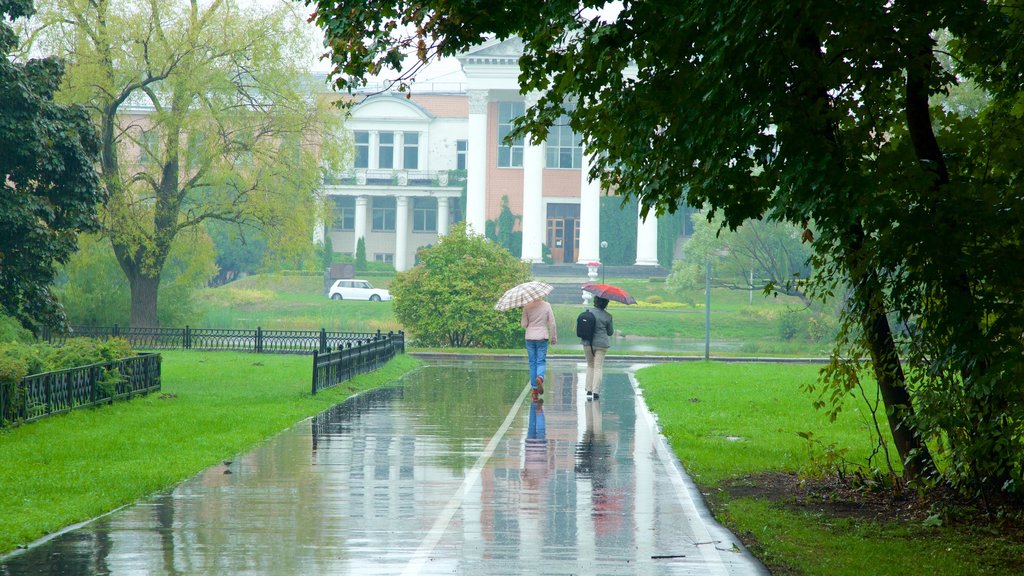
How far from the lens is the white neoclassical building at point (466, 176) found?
73938 mm

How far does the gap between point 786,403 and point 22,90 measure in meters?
13.3

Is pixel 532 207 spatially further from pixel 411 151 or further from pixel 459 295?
pixel 459 295

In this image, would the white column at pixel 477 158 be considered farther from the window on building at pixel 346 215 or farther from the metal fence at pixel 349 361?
the metal fence at pixel 349 361

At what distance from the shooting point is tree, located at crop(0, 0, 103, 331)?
1816 centimetres

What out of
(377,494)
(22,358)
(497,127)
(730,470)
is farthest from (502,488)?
(497,127)

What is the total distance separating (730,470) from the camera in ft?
40.7

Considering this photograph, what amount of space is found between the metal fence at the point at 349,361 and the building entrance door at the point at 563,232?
157 ft

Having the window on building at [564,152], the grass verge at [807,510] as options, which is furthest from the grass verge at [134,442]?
the window on building at [564,152]

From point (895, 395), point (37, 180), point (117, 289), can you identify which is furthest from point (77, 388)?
point (117, 289)

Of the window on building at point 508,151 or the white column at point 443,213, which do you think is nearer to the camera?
the window on building at point 508,151

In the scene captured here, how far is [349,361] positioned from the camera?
23.3 meters

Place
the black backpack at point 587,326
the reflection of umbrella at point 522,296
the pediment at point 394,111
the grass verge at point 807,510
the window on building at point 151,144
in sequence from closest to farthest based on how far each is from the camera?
the grass verge at point 807,510
the reflection of umbrella at point 522,296
the black backpack at point 587,326
the window on building at point 151,144
the pediment at point 394,111

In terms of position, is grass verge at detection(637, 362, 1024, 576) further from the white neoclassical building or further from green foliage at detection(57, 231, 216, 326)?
the white neoclassical building

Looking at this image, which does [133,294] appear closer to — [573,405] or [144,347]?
[144,347]
